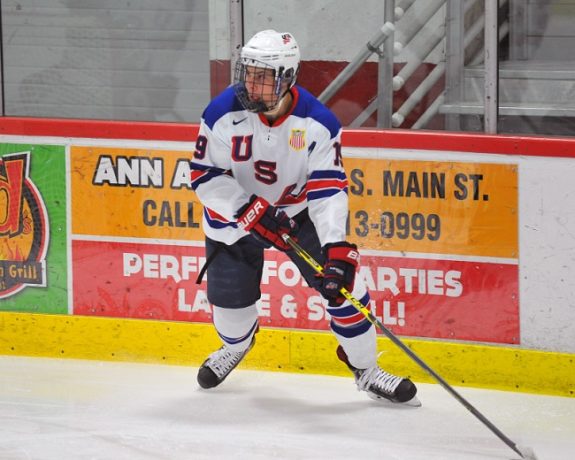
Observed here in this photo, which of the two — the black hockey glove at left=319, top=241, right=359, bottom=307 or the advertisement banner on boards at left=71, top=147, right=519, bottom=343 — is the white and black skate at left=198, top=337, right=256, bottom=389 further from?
the black hockey glove at left=319, top=241, right=359, bottom=307

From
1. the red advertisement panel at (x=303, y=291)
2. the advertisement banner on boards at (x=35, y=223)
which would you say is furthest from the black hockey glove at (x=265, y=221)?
the advertisement banner on boards at (x=35, y=223)

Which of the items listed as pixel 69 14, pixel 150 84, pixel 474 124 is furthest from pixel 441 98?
pixel 69 14

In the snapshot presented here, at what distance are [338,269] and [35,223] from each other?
4.94 ft

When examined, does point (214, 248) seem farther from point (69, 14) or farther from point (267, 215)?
point (69, 14)

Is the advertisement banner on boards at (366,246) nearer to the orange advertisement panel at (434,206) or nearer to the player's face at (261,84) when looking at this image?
the orange advertisement panel at (434,206)

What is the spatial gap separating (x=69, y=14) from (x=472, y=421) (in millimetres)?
2138

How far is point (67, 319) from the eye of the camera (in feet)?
15.8

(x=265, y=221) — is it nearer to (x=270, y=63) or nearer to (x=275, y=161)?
(x=275, y=161)

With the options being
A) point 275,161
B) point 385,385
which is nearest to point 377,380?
point 385,385

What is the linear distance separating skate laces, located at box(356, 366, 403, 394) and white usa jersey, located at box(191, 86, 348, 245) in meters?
0.55

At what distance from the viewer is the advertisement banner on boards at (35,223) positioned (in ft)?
15.7

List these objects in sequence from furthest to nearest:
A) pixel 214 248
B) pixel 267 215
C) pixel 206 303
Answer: pixel 206 303
pixel 214 248
pixel 267 215

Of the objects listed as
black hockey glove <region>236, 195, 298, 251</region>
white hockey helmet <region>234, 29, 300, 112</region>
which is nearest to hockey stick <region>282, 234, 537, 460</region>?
black hockey glove <region>236, 195, 298, 251</region>

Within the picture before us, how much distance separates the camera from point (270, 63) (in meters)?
3.77
